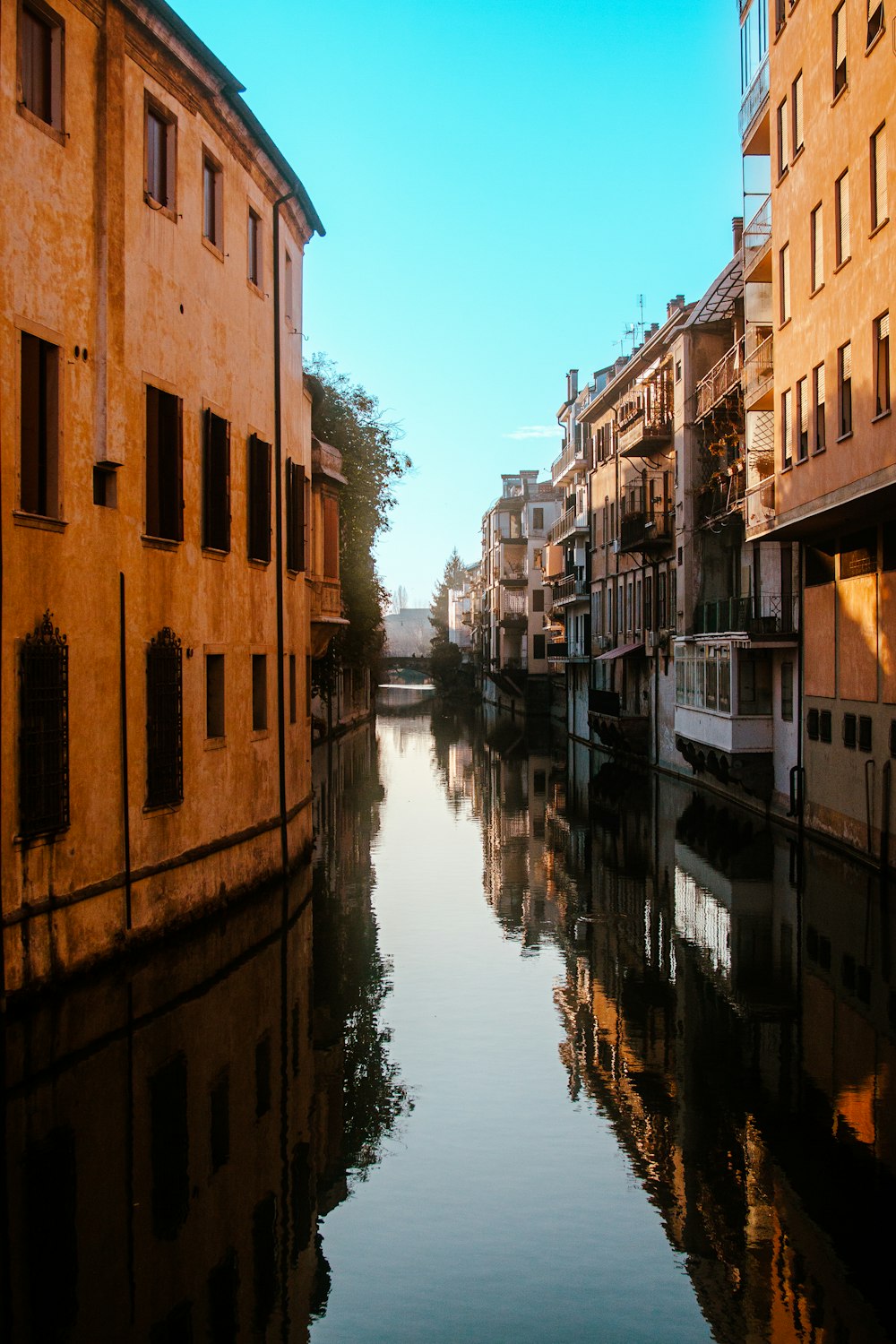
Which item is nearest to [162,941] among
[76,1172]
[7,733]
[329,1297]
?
[7,733]

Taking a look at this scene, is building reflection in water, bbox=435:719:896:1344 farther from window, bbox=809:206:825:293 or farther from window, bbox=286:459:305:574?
window, bbox=809:206:825:293

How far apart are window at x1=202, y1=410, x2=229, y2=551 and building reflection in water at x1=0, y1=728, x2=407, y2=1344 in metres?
5.21

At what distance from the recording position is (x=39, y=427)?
498 inches

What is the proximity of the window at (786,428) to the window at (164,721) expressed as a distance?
13509 millimetres

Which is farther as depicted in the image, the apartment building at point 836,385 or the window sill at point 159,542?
the apartment building at point 836,385

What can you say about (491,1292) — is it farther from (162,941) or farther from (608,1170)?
(162,941)

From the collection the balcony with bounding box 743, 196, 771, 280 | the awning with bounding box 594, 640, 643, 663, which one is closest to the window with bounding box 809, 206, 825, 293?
the balcony with bounding box 743, 196, 771, 280

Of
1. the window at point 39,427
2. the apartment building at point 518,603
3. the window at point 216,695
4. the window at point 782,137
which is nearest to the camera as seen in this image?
the window at point 39,427

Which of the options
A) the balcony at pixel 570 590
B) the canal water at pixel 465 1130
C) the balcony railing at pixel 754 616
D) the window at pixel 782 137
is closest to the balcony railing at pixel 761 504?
the balcony railing at pixel 754 616

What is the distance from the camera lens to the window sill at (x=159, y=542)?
14781 mm

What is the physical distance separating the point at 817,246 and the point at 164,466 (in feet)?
42.6

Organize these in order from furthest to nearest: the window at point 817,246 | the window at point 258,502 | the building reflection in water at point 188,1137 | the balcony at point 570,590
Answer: the balcony at point 570,590
the window at point 817,246
the window at point 258,502
the building reflection in water at point 188,1137

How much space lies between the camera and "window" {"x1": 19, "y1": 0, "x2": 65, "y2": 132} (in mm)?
12352

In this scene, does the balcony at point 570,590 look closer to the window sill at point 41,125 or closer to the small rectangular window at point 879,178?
the small rectangular window at point 879,178
